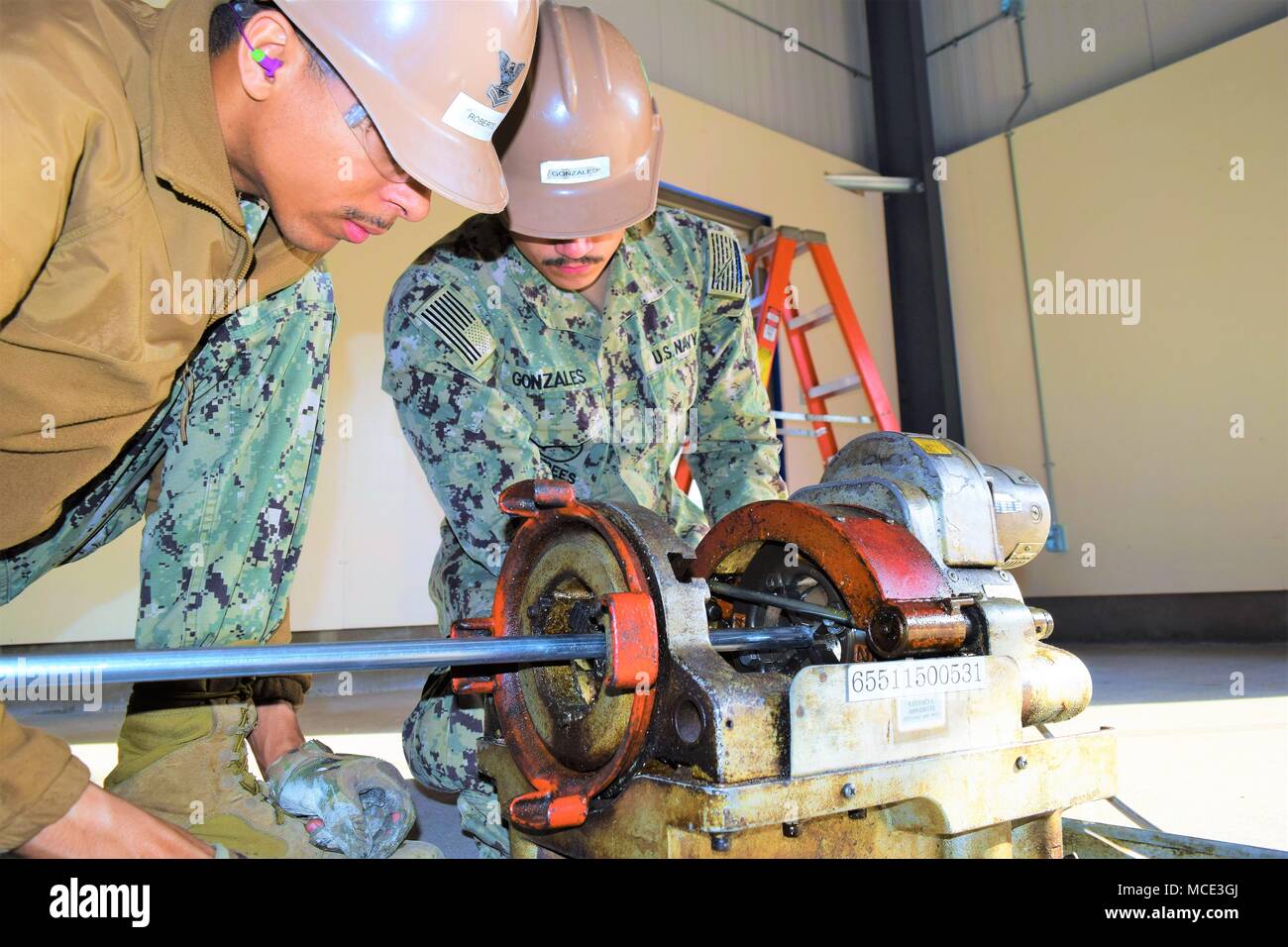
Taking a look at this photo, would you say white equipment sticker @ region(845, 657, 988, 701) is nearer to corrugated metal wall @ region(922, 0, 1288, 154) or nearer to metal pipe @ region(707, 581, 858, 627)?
metal pipe @ region(707, 581, 858, 627)

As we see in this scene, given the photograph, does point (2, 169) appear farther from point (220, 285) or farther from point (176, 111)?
point (220, 285)

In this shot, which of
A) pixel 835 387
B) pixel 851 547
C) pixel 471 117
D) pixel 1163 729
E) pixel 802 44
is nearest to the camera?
pixel 851 547

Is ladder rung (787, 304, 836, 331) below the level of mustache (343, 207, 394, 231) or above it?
above

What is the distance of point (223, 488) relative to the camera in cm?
138

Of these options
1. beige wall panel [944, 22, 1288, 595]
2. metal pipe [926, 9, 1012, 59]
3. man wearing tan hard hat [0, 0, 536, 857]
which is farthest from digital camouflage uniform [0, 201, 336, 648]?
metal pipe [926, 9, 1012, 59]

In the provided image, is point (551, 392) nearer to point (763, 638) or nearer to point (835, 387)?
point (763, 638)

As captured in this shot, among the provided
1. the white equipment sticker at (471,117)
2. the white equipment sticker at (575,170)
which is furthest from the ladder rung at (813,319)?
the white equipment sticker at (471,117)

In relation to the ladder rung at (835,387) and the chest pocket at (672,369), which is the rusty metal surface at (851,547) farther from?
the ladder rung at (835,387)

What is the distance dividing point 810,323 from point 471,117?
3.35 metres

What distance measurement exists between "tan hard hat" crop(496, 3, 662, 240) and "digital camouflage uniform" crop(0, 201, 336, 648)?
41cm

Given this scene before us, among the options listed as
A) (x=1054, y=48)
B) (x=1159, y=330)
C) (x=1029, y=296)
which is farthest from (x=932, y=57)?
(x=1159, y=330)

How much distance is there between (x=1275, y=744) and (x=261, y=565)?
203cm

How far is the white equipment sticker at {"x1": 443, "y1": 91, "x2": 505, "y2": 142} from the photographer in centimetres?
114

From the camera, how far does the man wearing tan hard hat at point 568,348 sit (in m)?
1.61
